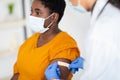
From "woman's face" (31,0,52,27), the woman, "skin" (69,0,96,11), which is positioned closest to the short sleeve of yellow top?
the woman

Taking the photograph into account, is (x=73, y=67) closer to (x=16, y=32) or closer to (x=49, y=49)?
(x=49, y=49)

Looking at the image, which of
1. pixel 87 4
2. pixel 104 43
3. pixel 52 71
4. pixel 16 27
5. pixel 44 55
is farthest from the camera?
pixel 16 27

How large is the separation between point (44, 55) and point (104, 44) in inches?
21.6

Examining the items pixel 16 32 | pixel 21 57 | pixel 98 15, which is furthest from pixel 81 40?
pixel 98 15

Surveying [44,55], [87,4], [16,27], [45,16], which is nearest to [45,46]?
[44,55]

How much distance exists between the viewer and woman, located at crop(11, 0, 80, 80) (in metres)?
1.55

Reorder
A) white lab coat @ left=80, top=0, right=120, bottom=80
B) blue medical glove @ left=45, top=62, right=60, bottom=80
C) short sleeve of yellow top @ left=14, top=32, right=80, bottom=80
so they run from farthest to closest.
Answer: short sleeve of yellow top @ left=14, top=32, right=80, bottom=80, blue medical glove @ left=45, top=62, right=60, bottom=80, white lab coat @ left=80, top=0, right=120, bottom=80

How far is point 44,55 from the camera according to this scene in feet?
5.15

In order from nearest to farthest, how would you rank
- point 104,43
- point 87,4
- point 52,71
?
point 104,43
point 87,4
point 52,71

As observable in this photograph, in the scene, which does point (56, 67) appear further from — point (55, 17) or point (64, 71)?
point (55, 17)

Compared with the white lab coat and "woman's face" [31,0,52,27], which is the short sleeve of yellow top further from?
the white lab coat

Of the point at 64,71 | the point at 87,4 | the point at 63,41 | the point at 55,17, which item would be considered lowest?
the point at 64,71

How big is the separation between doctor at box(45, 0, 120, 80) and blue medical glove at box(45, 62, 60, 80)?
0.87ft

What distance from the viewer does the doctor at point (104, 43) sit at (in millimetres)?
1111
